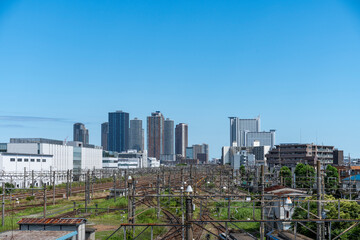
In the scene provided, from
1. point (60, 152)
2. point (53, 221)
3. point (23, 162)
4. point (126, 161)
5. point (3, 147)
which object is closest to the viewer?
point (53, 221)

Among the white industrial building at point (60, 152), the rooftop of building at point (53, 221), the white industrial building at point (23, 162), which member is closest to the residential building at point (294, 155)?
the white industrial building at point (60, 152)

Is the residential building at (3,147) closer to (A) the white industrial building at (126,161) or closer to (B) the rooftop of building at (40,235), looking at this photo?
(A) the white industrial building at (126,161)

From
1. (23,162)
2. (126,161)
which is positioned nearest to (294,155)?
(126,161)

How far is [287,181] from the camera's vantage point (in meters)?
57.5

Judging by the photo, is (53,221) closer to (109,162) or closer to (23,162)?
(23,162)

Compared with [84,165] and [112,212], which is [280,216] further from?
[84,165]

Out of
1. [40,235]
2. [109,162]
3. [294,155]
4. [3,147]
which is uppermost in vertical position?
[3,147]

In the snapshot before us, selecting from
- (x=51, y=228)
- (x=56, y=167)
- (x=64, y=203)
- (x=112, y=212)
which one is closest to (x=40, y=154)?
(x=56, y=167)

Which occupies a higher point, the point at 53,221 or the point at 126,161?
the point at 53,221

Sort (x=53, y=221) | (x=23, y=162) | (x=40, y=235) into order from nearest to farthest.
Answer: (x=40, y=235), (x=53, y=221), (x=23, y=162)

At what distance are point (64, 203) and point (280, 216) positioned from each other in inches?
827

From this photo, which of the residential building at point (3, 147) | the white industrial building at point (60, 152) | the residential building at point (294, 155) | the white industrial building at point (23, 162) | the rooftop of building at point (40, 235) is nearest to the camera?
the rooftop of building at point (40, 235)

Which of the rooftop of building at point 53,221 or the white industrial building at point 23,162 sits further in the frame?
the white industrial building at point 23,162

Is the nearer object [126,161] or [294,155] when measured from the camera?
[294,155]
